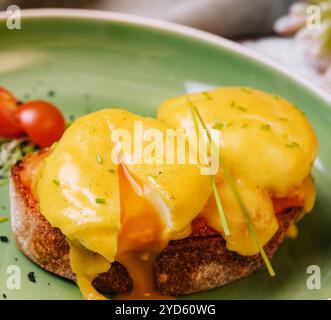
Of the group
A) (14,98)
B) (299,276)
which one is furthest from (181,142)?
(14,98)

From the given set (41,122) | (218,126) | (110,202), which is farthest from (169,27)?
(110,202)

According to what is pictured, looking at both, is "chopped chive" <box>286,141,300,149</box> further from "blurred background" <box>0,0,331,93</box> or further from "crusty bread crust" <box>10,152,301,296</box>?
"blurred background" <box>0,0,331,93</box>

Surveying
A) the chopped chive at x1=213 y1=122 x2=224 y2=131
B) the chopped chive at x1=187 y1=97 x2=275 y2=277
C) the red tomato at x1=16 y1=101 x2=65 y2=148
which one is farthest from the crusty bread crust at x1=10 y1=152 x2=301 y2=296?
the red tomato at x1=16 y1=101 x2=65 y2=148

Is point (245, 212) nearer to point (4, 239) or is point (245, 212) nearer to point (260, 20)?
point (4, 239)

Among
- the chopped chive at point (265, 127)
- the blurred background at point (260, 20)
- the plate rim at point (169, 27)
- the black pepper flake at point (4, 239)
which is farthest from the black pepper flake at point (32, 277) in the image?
the blurred background at point (260, 20)

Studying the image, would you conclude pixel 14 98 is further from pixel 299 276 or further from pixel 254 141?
pixel 299 276

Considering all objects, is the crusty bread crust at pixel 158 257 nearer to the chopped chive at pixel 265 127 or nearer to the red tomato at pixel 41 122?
the chopped chive at pixel 265 127
